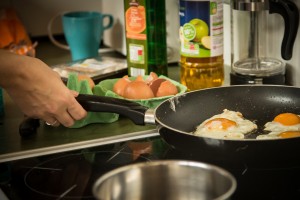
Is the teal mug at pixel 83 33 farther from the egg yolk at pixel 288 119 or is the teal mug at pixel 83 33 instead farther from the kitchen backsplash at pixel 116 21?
the egg yolk at pixel 288 119

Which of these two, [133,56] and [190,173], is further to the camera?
[133,56]

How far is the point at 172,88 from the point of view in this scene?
5.21ft

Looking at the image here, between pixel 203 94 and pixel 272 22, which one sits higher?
pixel 272 22

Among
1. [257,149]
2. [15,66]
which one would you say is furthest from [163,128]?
[15,66]

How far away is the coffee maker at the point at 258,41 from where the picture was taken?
1569mm

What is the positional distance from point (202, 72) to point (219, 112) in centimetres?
24

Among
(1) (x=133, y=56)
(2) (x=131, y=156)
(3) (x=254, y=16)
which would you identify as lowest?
(2) (x=131, y=156)

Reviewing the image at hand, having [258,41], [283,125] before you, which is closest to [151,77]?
[258,41]

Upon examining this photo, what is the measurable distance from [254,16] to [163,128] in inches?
21.6

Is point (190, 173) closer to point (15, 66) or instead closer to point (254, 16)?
point (15, 66)

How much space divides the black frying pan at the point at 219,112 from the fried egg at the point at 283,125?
44 millimetres

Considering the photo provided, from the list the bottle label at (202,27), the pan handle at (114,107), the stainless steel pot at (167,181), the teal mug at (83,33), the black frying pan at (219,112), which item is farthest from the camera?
the teal mug at (83,33)

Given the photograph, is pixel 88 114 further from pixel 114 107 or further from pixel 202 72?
pixel 202 72

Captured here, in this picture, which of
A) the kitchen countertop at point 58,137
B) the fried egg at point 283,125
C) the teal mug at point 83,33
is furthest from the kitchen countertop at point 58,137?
the teal mug at point 83,33
